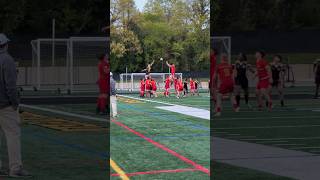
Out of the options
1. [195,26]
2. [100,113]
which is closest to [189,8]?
[195,26]

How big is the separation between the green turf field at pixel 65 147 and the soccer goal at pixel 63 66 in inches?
794

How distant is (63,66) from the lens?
4669cm

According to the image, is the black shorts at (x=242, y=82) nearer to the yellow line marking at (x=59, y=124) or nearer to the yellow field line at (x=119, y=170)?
the yellow line marking at (x=59, y=124)

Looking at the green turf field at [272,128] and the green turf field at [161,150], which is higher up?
the green turf field at [161,150]

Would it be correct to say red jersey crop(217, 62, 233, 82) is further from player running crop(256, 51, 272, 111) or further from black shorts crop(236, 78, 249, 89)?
black shorts crop(236, 78, 249, 89)

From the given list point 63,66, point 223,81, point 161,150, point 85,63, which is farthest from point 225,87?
point 63,66

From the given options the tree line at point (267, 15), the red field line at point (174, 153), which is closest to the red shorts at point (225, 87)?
the red field line at point (174, 153)

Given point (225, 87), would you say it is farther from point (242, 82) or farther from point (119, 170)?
point (119, 170)

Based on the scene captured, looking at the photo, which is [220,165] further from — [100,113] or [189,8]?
[100,113]

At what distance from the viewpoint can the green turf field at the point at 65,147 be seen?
8875mm

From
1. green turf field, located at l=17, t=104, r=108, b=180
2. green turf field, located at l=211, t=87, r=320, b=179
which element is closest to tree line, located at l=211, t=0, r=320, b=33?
green turf field, located at l=211, t=87, r=320, b=179

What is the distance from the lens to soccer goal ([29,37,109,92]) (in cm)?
3850

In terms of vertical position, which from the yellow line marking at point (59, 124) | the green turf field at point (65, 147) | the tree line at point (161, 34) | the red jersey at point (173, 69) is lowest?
the green turf field at point (65, 147)

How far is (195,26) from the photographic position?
603cm
